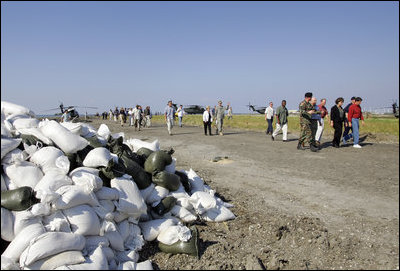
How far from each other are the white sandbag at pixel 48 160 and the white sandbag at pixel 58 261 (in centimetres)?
89

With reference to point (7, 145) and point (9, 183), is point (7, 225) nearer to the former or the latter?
point (9, 183)

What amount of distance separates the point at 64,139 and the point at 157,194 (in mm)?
1284

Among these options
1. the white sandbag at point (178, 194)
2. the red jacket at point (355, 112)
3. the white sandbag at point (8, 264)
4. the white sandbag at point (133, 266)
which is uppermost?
the red jacket at point (355, 112)

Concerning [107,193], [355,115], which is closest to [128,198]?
[107,193]

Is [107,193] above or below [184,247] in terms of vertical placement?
above

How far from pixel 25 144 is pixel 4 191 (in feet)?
2.32

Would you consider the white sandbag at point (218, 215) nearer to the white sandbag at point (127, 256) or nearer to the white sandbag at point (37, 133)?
the white sandbag at point (127, 256)

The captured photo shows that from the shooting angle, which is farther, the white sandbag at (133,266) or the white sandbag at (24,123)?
the white sandbag at (24,123)

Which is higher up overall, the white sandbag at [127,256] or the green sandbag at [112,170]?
the green sandbag at [112,170]

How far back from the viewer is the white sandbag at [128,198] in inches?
109

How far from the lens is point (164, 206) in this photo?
3.17 meters

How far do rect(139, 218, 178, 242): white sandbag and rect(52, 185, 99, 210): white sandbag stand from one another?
61cm

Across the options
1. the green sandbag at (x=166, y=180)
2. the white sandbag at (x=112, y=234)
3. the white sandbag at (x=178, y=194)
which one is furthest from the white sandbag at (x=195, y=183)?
the white sandbag at (x=112, y=234)

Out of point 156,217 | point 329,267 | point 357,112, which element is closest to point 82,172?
point 156,217
